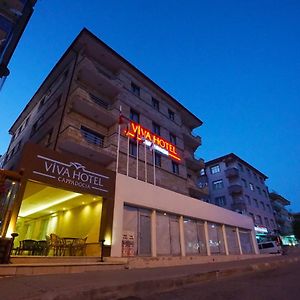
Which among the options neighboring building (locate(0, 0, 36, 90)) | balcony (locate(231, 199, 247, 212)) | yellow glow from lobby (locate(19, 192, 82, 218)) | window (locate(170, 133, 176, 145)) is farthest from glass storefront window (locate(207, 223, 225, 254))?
balcony (locate(231, 199, 247, 212))

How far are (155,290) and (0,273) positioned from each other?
4.62 m

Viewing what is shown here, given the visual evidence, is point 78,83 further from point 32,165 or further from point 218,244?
point 218,244

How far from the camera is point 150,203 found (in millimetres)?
13945

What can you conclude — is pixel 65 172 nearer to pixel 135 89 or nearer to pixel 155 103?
pixel 135 89

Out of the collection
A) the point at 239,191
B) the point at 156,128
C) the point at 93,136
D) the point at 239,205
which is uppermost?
the point at 156,128

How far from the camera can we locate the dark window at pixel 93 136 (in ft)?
57.9

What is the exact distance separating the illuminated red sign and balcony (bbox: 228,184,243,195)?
2175cm

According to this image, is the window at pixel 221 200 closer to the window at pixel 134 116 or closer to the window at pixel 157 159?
the window at pixel 157 159

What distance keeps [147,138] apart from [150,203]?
21.1 ft

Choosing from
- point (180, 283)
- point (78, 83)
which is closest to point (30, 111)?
point (78, 83)

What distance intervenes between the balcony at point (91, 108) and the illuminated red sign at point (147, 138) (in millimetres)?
1826

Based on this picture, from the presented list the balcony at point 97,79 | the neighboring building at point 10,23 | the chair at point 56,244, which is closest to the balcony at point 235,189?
the balcony at point 97,79

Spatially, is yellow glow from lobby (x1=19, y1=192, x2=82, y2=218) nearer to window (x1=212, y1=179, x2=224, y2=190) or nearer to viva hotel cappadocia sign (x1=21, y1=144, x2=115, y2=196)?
viva hotel cappadocia sign (x1=21, y1=144, x2=115, y2=196)

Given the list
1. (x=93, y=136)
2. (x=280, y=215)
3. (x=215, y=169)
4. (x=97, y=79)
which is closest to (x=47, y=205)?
(x=93, y=136)
